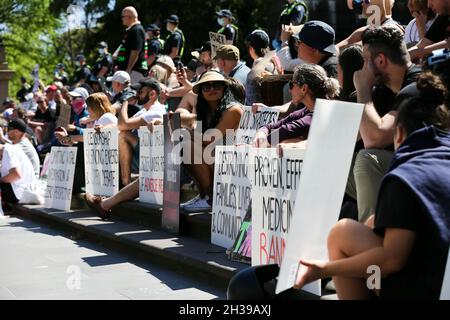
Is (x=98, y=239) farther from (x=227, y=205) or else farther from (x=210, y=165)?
(x=227, y=205)

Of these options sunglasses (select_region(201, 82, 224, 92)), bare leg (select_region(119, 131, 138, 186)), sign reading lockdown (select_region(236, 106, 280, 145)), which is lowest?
bare leg (select_region(119, 131, 138, 186))

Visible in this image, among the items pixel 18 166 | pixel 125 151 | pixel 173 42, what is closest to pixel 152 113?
pixel 125 151

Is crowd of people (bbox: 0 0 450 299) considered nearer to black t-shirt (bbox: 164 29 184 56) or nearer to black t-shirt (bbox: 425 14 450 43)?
black t-shirt (bbox: 425 14 450 43)

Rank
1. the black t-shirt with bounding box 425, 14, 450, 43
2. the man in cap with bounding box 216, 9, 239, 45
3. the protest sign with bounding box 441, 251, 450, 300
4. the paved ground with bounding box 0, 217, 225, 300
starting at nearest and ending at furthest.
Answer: the protest sign with bounding box 441, 251, 450, 300
the paved ground with bounding box 0, 217, 225, 300
the black t-shirt with bounding box 425, 14, 450, 43
the man in cap with bounding box 216, 9, 239, 45

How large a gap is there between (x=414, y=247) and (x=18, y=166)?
9.40 m

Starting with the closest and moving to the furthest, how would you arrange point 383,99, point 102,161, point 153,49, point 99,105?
point 383,99 < point 102,161 < point 99,105 < point 153,49

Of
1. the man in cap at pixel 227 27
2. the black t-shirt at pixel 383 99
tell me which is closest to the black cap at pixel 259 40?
the man in cap at pixel 227 27

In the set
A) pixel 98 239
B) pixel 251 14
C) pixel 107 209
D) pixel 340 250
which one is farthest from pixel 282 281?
pixel 251 14

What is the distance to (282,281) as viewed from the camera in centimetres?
316

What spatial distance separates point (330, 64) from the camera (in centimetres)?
648

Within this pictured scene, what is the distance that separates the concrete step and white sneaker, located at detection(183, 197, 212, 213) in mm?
344

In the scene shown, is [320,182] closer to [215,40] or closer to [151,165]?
[151,165]

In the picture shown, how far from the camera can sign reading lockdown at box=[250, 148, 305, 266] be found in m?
4.91

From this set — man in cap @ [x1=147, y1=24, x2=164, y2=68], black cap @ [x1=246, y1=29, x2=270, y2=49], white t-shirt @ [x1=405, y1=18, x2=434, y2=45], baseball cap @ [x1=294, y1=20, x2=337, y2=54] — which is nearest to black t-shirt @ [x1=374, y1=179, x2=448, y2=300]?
baseball cap @ [x1=294, y1=20, x2=337, y2=54]
